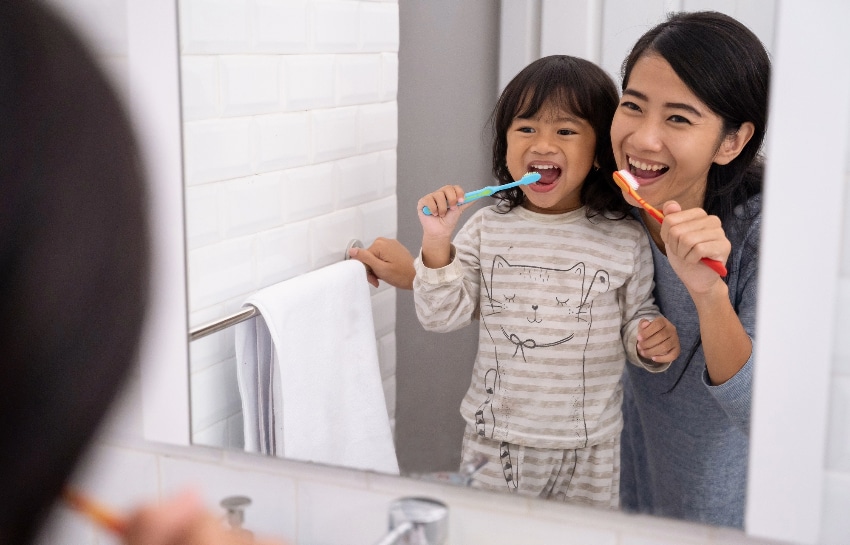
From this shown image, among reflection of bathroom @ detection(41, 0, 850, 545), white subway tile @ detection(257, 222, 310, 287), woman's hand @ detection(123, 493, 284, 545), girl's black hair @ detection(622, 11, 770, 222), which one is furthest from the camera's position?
white subway tile @ detection(257, 222, 310, 287)

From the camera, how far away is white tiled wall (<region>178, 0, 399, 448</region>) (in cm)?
83

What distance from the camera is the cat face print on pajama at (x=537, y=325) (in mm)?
762

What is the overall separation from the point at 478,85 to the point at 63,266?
0.54 meters

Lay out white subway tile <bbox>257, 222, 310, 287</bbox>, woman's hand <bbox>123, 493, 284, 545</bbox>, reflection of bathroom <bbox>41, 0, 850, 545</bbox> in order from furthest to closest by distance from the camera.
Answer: white subway tile <bbox>257, 222, 310, 287</bbox> < reflection of bathroom <bbox>41, 0, 850, 545</bbox> < woman's hand <bbox>123, 493, 284, 545</bbox>

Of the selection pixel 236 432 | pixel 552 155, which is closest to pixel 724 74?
pixel 552 155

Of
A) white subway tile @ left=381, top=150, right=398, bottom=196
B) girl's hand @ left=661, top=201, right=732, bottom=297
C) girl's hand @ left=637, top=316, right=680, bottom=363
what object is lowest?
girl's hand @ left=637, top=316, right=680, bottom=363

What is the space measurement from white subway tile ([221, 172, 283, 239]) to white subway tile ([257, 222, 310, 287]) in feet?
0.04

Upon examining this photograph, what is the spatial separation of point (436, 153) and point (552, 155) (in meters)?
0.11

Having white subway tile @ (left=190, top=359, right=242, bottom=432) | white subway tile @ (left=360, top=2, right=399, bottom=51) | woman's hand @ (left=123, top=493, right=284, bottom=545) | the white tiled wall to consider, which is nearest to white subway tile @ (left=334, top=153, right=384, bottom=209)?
the white tiled wall

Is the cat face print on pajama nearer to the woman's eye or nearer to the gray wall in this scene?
the gray wall

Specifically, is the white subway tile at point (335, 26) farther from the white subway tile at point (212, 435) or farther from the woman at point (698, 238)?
the white subway tile at point (212, 435)

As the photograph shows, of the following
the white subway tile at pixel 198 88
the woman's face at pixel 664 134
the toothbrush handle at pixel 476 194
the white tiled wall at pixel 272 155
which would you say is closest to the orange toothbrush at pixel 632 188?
the woman's face at pixel 664 134

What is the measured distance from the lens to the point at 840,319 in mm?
673

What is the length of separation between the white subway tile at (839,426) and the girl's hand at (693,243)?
0.40ft
